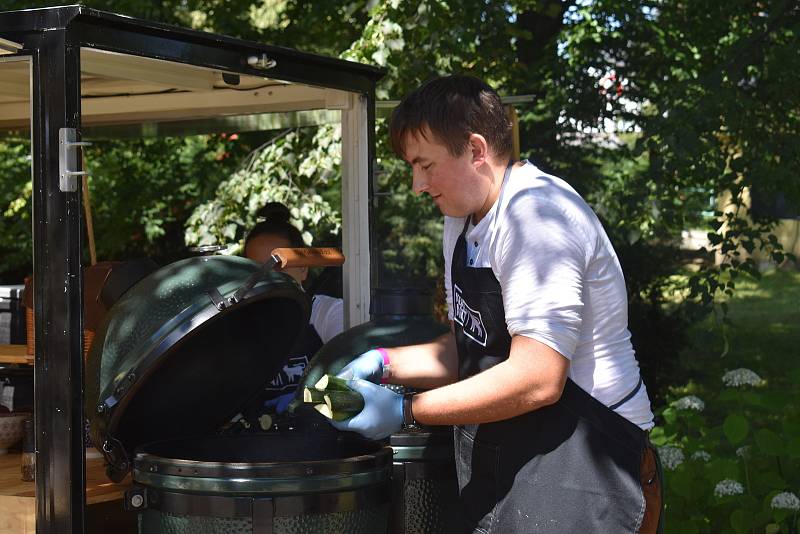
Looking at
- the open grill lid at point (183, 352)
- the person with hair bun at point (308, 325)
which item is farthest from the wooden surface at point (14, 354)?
the open grill lid at point (183, 352)

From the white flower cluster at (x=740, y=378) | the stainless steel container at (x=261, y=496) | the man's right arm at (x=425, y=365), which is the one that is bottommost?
the white flower cluster at (x=740, y=378)

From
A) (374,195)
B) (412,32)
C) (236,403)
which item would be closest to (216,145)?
(412,32)

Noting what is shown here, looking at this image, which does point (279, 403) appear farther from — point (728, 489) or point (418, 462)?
point (728, 489)

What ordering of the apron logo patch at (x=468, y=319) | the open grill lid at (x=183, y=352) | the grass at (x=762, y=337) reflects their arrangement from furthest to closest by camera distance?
the grass at (x=762, y=337), the open grill lid at (x=183, y=352), the apron logo patch at (x=468, y=319)

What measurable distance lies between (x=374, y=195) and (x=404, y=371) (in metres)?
1.46

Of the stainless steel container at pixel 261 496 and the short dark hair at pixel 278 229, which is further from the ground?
the short dark hair at pixel 278 229

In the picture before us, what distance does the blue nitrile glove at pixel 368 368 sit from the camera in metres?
2.66

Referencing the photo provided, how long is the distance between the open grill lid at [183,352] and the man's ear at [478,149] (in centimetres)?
66

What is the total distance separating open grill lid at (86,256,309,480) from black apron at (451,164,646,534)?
620 millimetres

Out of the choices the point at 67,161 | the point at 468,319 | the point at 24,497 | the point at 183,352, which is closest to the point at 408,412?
the point at 468,319

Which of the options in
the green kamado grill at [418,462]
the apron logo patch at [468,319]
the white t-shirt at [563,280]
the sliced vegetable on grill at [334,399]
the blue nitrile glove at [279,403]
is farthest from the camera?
the blue nitrile glove at [279,403]

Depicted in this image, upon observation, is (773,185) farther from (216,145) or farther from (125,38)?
(216,145)

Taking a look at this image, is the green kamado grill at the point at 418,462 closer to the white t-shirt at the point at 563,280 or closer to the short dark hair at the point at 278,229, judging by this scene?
the white t-shirt at the point at 563,280

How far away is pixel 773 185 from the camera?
5406 millimetres
